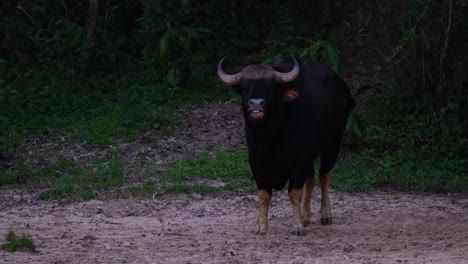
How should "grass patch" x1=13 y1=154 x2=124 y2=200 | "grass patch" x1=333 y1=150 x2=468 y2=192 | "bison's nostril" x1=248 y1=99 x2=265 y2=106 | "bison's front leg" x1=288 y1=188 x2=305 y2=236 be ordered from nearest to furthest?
"bison's nostril" x1=248 y1=99 x2=265 y2=106
"bison's front leg" x1=288 y1=188 x2=305 y2=236
"grass patch" x1=13 y1=154 x2=124 y2=200
"grass patch" x1=333 y1=150 x2=468 y2=192

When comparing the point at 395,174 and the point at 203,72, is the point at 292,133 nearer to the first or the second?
the point at 395,174

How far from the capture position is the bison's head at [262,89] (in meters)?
9.69

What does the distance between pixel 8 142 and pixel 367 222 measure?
562cm

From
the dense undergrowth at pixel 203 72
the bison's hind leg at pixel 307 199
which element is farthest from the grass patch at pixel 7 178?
the bison's hind leg at pixel 307 199

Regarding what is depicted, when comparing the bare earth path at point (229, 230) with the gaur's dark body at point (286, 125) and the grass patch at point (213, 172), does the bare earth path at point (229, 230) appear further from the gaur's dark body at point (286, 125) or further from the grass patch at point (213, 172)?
the gaur's dark body at point (286, 125)

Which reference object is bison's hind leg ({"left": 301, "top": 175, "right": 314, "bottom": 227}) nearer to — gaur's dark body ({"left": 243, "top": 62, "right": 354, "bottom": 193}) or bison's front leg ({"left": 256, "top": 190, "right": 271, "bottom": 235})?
gaur's dark body ({"left": 243, "top": 62, "right": 354, "bottom": 193})

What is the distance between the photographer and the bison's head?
31.8 ft

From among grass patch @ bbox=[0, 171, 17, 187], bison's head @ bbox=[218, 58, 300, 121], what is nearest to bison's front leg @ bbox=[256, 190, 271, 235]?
bison's head @ bbox=[218, 58, 300, 121]

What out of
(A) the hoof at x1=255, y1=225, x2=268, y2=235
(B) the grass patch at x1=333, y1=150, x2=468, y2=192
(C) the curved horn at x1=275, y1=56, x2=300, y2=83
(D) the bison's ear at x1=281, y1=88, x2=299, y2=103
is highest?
(C) the curved horn at x1=275, y1=56, x2=300, y2=83

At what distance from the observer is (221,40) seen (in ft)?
56.3

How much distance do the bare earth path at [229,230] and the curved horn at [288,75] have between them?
1569 millimetres

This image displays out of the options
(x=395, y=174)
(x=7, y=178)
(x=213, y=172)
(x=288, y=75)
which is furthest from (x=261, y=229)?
(x=7, y=178)

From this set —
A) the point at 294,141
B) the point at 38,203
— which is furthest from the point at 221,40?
the point at 294,141

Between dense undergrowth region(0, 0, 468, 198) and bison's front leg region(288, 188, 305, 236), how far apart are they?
2464mm
